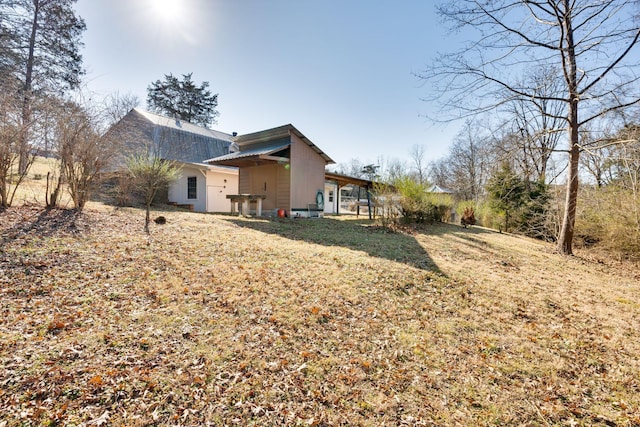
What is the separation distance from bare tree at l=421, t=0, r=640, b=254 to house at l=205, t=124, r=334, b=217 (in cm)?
638

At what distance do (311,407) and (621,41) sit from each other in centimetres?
1101

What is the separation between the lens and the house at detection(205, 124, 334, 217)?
1214 centimetres

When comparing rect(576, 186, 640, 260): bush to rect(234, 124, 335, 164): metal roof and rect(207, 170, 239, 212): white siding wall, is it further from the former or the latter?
rect(207, 170, 239, 212): white siding wall

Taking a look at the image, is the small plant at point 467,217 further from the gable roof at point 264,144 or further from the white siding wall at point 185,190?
the white siding wall at point 185,190

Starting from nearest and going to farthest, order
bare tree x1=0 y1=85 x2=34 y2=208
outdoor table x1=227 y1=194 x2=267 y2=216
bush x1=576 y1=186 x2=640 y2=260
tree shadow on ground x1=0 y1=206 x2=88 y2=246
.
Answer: tree shadow on ground x1=0 y1=206 x2=88 y2=246 → bare tree x1=0 y1=85 x2=34 y2=208 → bush x1=576 y1=186 x2=640 y2=260 → outdoor table x1=227 y1=194 x2=267 y2=216

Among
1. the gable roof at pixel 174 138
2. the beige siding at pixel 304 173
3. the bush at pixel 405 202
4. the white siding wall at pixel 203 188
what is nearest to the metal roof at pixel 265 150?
the beige siding at pixel 304 173

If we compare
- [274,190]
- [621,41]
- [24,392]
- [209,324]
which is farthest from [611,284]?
[274,190]

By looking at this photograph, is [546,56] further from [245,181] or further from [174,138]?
[174,138]

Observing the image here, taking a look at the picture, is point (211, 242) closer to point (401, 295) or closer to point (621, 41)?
point (401, 295)

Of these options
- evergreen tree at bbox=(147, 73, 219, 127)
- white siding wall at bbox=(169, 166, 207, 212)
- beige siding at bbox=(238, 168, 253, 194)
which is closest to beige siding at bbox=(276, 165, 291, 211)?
beige siding at bbox=(238, 168, 253, 194)

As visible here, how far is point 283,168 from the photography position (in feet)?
40.9

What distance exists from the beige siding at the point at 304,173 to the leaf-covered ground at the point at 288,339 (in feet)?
21.9

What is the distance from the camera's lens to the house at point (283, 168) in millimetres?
12141

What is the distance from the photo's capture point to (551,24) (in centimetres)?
782
